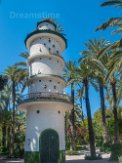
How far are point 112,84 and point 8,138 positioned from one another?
2885 cm

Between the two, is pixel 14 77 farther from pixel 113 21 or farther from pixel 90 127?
pixel 113 21

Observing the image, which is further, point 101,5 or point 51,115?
point 51,115

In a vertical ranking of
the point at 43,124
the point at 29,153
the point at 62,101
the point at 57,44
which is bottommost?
the point at 29,153

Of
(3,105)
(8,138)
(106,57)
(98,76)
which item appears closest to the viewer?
(106,57)

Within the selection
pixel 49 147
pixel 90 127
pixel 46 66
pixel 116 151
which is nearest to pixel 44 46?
pixel 46 66

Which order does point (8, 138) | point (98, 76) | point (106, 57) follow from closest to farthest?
point (106, 57)
point (98, 76)
point (8, 138)

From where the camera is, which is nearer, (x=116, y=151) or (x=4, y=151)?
(x=116, y=151)

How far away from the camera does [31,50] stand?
32812 millimetres

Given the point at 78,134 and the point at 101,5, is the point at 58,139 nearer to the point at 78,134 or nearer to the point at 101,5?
the point at 101,5

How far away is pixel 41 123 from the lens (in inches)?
1100

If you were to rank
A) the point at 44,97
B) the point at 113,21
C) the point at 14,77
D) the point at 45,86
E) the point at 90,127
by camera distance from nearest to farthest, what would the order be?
the point at 113,21
the point at 44,97
the point at 45,86
the point at 90,127
the point at 14,77

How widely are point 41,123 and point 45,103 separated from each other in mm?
2238

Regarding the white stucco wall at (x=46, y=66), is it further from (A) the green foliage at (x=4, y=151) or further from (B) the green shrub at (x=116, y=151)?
(A) the green foliage at (x=4, y=151)

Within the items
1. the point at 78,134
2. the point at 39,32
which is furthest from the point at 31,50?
the point at 78,134
